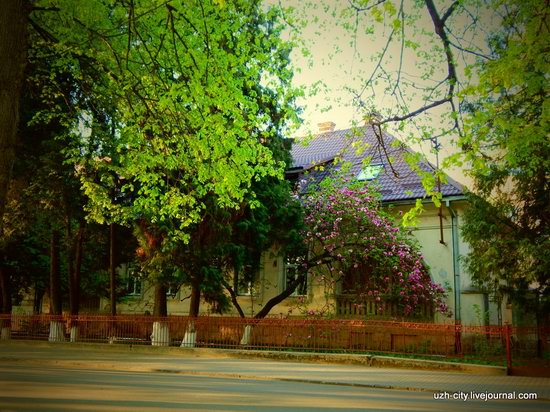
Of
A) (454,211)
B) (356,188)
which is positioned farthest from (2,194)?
(454,211)

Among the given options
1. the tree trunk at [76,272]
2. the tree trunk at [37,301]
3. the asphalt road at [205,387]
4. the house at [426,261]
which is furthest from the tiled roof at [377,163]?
the tree trunk at [37,301]

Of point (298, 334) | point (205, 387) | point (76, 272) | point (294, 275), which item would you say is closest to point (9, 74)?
point (205, 387)

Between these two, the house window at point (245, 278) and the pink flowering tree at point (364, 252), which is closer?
the pink flowering tree at point (364, 252)

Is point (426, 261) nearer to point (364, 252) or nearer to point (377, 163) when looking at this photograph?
point (364, 252)

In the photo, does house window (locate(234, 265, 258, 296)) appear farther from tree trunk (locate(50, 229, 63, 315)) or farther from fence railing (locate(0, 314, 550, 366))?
tree trunk (locate(50, 229, 63, 315))

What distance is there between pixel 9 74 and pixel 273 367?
32.5 feet

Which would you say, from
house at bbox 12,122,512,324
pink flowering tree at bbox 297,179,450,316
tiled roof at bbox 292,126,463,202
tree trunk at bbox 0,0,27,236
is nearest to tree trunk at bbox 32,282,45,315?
house at bbox 12,122,512,324

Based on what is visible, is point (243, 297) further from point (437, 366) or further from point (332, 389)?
point (332, 389)

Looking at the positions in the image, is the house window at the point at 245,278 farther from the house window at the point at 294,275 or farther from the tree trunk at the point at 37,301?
the tree trunk at the point at 37,301

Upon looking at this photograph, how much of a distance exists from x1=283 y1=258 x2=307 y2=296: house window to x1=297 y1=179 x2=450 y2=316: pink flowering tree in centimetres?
32

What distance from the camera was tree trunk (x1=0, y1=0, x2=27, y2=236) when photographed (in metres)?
7.70

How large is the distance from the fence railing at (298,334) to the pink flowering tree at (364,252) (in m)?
3.91

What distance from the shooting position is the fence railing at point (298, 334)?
1403 cm

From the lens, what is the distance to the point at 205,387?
10.5m
